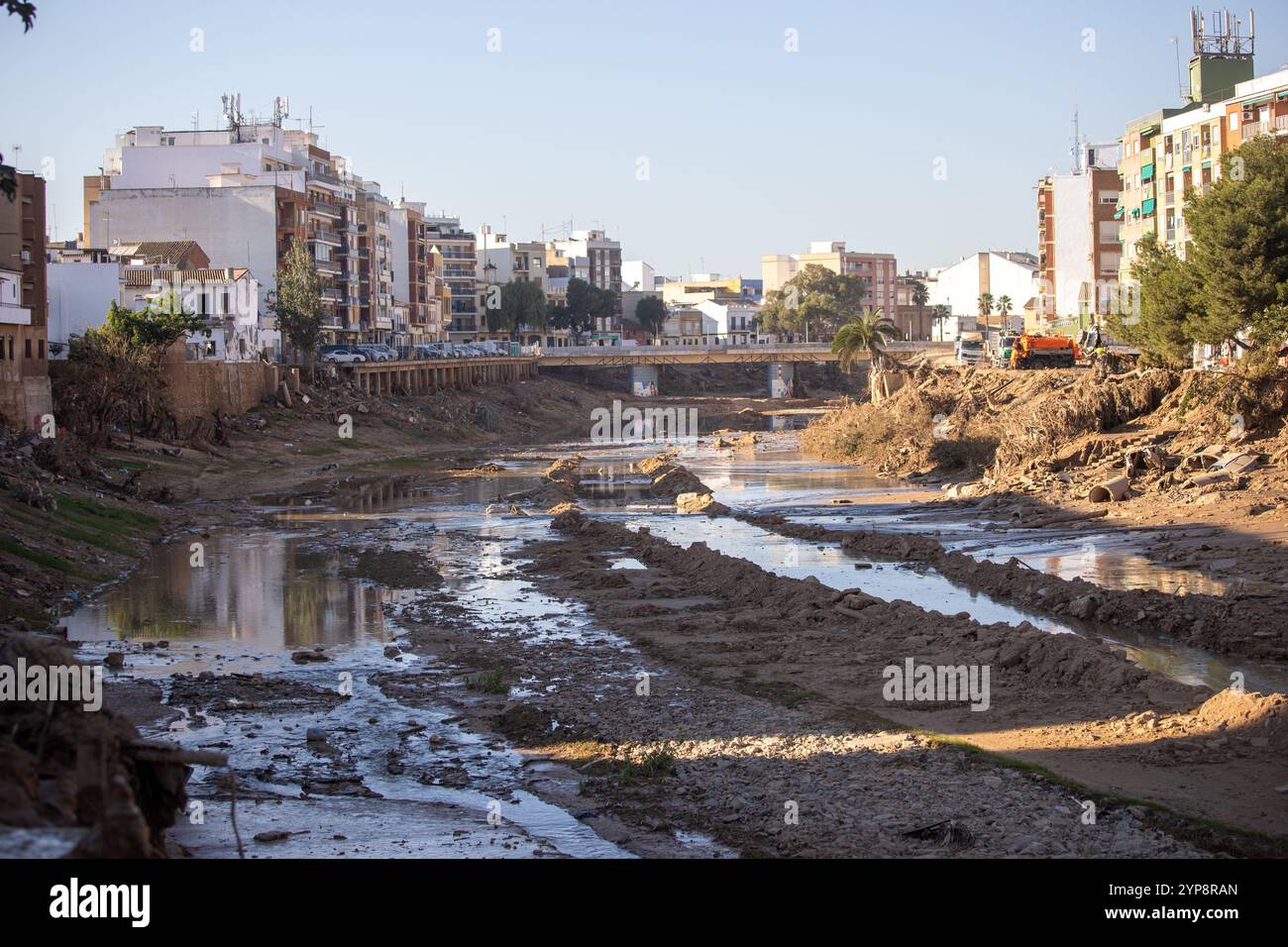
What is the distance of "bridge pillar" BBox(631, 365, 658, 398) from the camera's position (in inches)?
5172

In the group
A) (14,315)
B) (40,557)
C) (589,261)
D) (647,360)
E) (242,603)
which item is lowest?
(242,603)

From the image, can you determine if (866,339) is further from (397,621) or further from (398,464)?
(397,621)

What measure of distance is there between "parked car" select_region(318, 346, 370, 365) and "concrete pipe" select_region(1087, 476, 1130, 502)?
194ft

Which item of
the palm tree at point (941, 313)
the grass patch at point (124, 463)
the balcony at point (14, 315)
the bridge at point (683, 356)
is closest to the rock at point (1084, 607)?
the grass patch at point (124, 463)

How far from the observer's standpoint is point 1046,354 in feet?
224

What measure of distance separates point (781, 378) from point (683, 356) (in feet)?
40.7

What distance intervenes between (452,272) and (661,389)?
34621 mm

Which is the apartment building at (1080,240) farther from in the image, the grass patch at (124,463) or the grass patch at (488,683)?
the grass patch at (488,683)

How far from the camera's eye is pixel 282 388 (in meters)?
76.0

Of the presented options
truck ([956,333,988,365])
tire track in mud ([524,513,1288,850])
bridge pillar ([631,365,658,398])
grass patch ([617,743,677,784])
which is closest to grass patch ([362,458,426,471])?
truck ([956,333,988,365])

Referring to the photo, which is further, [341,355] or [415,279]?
[415,279]

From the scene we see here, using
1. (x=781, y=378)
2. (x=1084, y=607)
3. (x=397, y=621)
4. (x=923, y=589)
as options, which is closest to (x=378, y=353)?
(x=781, y=378)
